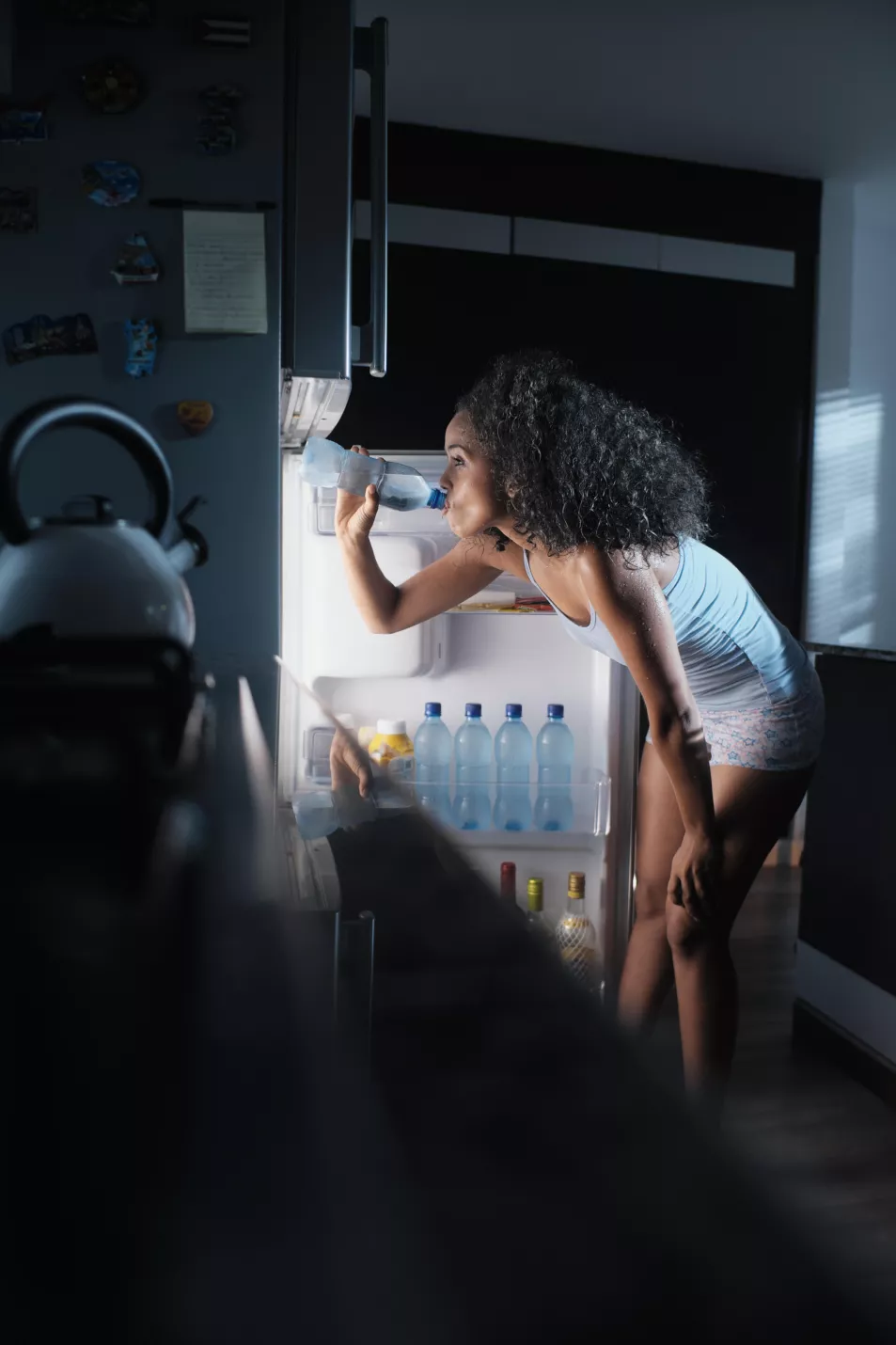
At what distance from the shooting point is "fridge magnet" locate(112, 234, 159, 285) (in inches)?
47.6

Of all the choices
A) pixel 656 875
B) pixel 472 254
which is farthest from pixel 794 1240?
pixel 472 254

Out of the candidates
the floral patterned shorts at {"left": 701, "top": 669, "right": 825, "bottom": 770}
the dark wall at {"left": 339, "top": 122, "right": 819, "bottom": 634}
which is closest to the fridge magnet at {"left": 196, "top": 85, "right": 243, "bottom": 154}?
the floral patterned shorts at {"left": 701, "top": 669, "right": 825, "bottom": 770}

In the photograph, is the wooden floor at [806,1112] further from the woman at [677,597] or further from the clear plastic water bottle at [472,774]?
the clear plastic water bottle at [472,774]

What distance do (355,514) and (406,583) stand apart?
18 centimetres

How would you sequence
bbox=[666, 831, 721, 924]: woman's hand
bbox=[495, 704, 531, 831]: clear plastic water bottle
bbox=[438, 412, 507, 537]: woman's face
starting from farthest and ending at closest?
bbox=[495, 704, 531, 831]: clear plastic water bottle < bbox=[438, 412, 507, 537]: woman's face < bbox=[666, 831, 721, 924]: woman's hand

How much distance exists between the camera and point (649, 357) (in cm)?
340

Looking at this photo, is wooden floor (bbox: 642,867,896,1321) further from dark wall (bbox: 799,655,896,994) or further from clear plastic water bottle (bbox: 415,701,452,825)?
clear plastic water bottle (bbox: 415,701,452,825)

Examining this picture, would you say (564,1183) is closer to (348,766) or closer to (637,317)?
(348,766)

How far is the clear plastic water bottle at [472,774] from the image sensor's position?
226 centimetres

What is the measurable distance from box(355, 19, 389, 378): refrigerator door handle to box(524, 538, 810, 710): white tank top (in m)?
0.53

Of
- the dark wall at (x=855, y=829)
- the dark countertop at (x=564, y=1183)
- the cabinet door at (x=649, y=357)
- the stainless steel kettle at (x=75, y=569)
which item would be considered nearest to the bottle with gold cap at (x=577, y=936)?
the dark wall at (x=855, y=829)

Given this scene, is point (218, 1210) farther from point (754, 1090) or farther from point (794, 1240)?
point (754, 1090)

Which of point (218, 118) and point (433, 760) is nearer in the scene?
point (218, 118)

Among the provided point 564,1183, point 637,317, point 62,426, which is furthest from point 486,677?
point 564,1183
